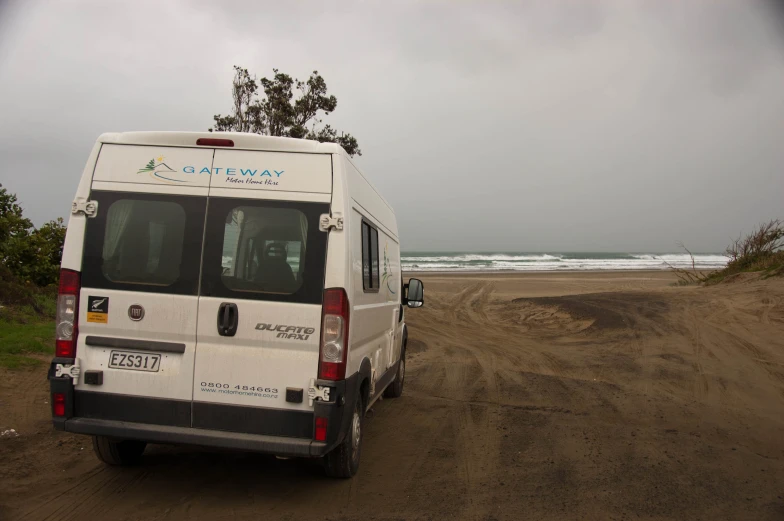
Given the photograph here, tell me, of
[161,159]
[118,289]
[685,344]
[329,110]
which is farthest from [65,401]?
[329,110]

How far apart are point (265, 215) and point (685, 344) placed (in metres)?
9.75

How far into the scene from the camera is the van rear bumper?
157 inches

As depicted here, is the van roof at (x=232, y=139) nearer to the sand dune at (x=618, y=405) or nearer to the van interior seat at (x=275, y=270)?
the van interior seat at (x=275, y=270)

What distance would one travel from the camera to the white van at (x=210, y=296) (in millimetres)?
4066

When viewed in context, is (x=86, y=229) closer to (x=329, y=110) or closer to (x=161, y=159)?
(x=161, y=159)

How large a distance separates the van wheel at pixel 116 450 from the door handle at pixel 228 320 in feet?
5.08

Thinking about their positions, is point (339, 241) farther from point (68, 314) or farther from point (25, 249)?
point (25, 249)

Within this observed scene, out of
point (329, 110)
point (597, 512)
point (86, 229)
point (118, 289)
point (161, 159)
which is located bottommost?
point (597, 512)

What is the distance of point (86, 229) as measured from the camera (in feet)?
14.0

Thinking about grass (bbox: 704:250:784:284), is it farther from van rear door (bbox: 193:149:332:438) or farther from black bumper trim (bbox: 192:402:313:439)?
black bumper trim (bbox: 192:402:313:439)

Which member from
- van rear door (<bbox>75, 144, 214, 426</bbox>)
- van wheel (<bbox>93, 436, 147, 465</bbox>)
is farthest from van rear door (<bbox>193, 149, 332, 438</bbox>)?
van wheel (<bbox>93, 436, 147, 465</bbox>)

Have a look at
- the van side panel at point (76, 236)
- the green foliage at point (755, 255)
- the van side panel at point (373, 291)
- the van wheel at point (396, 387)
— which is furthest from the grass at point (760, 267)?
the van side panel at point (76, 236)

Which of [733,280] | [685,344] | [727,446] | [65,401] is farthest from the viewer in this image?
[733,280]

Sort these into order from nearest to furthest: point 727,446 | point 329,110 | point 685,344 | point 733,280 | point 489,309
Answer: point 727,446 → point 685,344 → point 329,110 → point 733,280 → point 489,309
